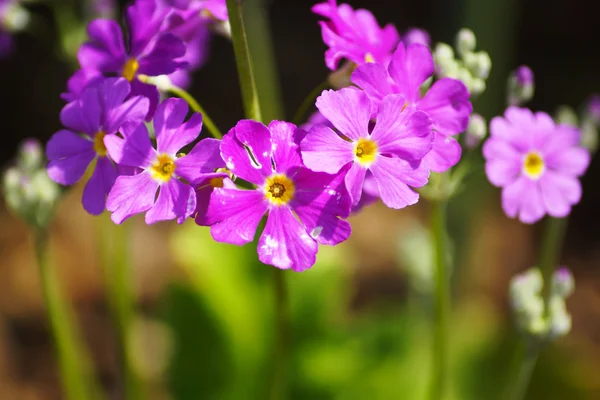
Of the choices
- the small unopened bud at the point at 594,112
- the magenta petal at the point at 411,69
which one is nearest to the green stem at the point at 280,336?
the magenta petal at the point at 411,69

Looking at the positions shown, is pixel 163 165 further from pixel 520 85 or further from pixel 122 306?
pixel 122 306

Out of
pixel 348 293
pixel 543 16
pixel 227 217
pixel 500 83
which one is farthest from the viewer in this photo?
pixel 543 16

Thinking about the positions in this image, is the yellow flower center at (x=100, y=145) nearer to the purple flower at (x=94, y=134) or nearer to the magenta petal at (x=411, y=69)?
the purple flower at (x=94, y=134)

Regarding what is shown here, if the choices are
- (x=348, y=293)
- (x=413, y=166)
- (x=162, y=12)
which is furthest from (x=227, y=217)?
(x=348, y=293)

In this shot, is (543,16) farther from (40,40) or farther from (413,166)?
(413,166)

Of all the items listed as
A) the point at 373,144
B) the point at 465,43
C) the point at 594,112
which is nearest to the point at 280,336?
the point at 373,144

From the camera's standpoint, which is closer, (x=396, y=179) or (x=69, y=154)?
(x=396, y=179)

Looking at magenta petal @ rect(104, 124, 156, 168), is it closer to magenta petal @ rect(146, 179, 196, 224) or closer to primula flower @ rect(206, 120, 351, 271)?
magenta petal @ rect(146, 179, 196, 224)

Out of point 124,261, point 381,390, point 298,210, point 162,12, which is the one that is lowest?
point 381,390
